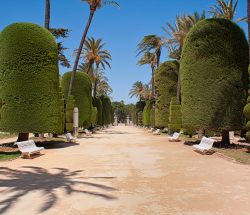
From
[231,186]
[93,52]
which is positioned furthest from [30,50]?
[93,52]

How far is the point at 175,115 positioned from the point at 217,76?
11.2 meters

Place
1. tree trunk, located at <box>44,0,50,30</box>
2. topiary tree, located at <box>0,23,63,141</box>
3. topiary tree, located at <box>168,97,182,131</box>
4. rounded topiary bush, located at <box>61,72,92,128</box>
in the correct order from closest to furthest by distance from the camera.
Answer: topiary tree, located at <box>0,23,63,141</box> < tree trunk, located at <box>44,0,50,30</box> < topiary tree, located at <box>168,97,182,131</box> < rounded topiary bush, located at <box>61,72,92,128</box>

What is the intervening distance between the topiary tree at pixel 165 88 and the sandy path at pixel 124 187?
2290cm

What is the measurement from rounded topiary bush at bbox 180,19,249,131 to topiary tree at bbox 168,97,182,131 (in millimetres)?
9015

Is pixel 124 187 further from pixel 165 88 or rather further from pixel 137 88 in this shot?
pixel 137 88

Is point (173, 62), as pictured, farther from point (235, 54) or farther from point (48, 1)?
point (235, 54)

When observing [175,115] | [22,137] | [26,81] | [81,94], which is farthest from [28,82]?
[81,94]

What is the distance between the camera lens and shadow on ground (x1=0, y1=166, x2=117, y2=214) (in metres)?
7.79

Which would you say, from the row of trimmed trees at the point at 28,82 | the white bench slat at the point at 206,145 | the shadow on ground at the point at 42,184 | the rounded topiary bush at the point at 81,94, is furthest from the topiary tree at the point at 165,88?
the shadow on ground at the point at 42,184

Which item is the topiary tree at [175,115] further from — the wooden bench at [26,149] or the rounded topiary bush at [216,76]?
the wooden bench at [26,149]

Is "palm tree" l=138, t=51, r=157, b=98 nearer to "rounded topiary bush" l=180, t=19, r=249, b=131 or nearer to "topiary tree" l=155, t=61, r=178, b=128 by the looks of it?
"topiary tree" l=155, t=61, r=178, b=128

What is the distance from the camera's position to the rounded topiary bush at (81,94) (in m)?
36.7

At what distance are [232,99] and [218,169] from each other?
8.51m

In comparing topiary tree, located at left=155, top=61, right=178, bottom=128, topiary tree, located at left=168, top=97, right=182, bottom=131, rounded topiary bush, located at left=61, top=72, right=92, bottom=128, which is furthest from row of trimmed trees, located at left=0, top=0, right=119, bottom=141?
topiary tree, located at left=155, top=61, right=178, bottom=128
